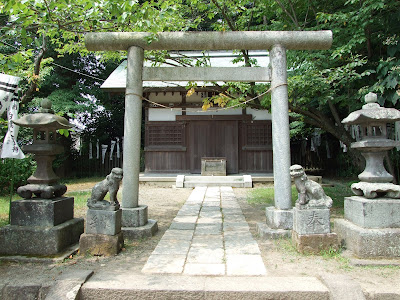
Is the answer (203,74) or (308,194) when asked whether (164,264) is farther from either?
(203,74)

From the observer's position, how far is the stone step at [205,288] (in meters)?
2.56

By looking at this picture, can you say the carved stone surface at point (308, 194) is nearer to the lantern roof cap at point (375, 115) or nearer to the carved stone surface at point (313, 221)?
the carved stone surface at point (313, 221)

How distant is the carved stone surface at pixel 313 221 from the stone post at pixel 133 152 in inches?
90.6

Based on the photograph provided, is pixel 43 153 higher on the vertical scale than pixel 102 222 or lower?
higher

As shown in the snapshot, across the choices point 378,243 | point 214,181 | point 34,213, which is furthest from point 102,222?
point 214,181

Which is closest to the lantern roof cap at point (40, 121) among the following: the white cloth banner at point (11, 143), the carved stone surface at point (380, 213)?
the white cloth banner at point (11, 143)

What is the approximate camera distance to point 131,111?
4.50m

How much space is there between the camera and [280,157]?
4293mm

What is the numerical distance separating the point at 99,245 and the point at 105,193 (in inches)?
26.9

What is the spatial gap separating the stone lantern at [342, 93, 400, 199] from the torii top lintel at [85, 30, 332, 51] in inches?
57.8

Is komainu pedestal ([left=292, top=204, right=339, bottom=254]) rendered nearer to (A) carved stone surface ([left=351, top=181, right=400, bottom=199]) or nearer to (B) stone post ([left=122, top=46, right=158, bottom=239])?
(A) carved stone surface ([left=351, top=181, right=400, bottom=199])

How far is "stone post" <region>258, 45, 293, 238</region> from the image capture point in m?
→ 4.16

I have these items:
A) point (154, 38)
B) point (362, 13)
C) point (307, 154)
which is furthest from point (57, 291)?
point (307, 154)

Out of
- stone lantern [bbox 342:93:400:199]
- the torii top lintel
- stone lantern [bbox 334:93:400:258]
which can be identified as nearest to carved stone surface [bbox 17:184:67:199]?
the torii top lintel
